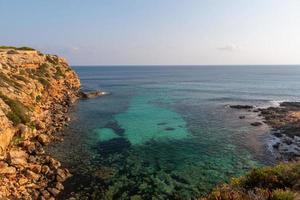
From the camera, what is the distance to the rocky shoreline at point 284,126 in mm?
36969

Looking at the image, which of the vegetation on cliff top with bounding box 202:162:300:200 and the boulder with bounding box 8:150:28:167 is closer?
the vegetation on cliff top with bounding box 202:162:300:200

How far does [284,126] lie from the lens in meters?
49.5

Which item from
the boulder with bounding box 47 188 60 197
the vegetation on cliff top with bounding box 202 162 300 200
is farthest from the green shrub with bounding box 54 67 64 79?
the vegetation on cliff top with bounding box 202 162 300 200

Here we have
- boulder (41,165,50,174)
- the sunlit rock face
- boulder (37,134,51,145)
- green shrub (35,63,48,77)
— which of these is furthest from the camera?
green shrub (35,63,48,77)

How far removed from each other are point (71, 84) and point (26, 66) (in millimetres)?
27033

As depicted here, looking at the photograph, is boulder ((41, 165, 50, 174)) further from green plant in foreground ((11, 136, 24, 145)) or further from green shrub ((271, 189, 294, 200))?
green shrub ((271, 189, 294, 200))

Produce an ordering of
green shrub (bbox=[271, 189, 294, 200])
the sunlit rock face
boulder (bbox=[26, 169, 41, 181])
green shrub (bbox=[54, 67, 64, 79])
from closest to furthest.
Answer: green shrub (bbox=[271, 189, 294, 200]) < boulder (bbox=[26, 169, 41, 181]) < the sunlit rock face < green shrub (bbox=[54, 67, 64, 79])

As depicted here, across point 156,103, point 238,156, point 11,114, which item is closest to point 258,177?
point 238,156

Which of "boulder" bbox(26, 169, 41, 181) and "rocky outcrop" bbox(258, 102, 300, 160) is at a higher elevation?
"rocky outcrop" bbox(258, 102, 300, 160)

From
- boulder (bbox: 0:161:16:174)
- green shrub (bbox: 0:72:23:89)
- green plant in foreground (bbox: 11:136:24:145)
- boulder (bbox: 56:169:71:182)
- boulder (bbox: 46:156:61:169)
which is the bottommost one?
boulder (bbox: 56:169:71:182)

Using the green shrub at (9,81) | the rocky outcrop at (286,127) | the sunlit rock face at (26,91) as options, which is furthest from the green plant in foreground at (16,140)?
the rocky outcrop at (286,127)

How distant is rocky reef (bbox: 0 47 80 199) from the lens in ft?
84.0

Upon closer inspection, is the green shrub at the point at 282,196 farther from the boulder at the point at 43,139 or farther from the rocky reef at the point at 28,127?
the boulder at the point at 43,139

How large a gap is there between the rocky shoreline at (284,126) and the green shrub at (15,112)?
34778 millimetres
